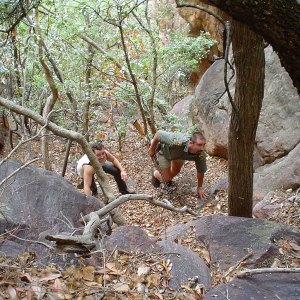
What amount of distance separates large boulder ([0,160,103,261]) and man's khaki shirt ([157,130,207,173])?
73.5 inches

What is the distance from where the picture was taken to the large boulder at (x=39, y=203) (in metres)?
4.32

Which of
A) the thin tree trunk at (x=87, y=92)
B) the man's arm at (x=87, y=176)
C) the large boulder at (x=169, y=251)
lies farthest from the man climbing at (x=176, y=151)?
the large boulder at (x=169, y=251)

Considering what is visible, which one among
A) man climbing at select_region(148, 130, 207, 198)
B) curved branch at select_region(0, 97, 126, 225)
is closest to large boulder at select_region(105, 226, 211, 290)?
curved branch at select_region(0, 97, 126, 225)

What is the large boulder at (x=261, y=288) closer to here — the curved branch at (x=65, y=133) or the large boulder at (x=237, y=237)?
the large boulder at (x=237, y=237)

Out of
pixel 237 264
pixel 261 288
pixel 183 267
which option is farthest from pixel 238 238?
pixel 261 288

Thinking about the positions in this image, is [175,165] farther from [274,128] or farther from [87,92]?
[87,92]

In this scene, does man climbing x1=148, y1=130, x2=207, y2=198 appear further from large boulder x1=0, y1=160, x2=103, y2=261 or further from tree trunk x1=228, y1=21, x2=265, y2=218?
large boulder x1=0, y1=160, x2=103, y2=261

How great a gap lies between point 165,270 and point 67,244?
791 mm

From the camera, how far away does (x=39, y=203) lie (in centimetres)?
498

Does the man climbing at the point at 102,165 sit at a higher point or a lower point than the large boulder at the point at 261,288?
higher

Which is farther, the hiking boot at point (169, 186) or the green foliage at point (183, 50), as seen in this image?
the green foliage at point (183, 50)

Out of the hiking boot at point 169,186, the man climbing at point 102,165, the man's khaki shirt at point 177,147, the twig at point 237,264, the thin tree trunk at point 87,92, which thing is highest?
the thin tree trunk at point 87,92

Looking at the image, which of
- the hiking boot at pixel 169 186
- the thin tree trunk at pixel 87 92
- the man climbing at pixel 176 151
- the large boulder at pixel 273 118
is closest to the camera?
the man climbing at pixel 176 151

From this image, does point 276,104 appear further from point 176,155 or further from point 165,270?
point 165,270
